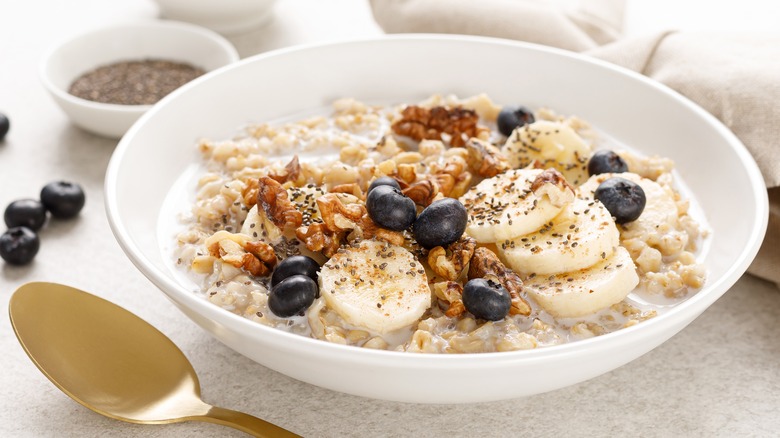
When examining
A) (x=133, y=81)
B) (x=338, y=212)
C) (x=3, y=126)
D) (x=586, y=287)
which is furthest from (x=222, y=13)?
(x=586, y=287)

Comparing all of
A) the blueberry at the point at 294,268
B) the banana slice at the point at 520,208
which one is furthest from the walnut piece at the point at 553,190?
the blueberry at the point at 294,268

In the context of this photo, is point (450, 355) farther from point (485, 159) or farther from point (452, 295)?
point (485, 159)

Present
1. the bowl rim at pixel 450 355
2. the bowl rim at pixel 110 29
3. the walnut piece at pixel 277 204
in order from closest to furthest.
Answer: the bowl rim at pixel 450 355 < the walnut piece at pixel 277 204 < the bowl rim at pixel 110 29

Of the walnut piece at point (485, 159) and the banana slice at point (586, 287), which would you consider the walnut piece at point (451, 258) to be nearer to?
the banana slice at point (586, 287)

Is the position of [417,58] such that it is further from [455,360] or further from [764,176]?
[455,360]

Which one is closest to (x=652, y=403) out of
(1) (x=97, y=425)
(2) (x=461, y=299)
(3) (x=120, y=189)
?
(2) (x=461, y=299)

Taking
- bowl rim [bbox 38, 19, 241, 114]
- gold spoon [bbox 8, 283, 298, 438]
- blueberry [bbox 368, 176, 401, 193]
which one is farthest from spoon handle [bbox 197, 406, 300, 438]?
bowl rim [bbox 38, 19, 241, 114]
